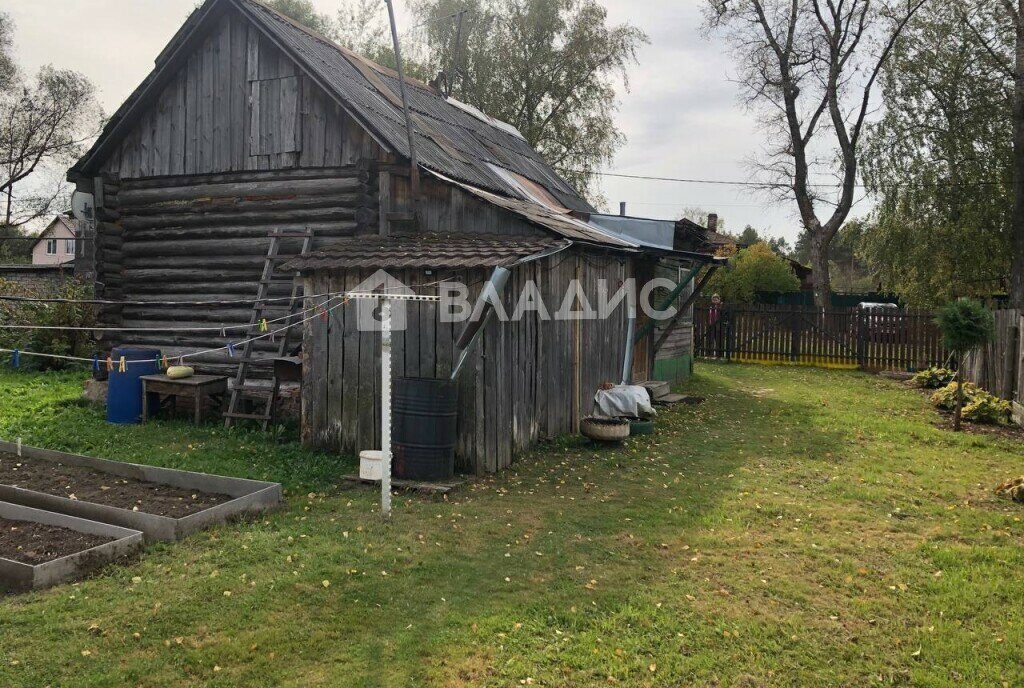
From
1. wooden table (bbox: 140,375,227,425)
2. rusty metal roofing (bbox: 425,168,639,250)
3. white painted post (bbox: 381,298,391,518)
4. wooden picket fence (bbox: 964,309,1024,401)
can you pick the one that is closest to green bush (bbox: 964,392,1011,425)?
wooden picket fence (bbox: 964,309,1024,401)

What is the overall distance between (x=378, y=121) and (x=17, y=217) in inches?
1555

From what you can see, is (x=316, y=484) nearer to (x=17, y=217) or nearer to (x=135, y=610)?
(x=135, y=610)

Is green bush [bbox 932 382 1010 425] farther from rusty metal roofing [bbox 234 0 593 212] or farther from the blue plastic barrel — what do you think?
the blue plastic barrel

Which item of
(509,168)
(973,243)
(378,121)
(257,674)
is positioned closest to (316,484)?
(257,674)

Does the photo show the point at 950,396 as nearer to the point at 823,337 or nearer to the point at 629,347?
the point at 629,347

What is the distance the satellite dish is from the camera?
12.5m

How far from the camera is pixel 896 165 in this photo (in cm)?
2545

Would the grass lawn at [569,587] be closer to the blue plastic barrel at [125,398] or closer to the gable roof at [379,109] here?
the blue plastic barrel at [125,398]

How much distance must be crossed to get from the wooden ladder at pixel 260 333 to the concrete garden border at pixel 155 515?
2328 mm

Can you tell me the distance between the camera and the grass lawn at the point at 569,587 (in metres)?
4.32

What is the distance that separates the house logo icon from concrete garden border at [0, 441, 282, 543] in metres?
2.31

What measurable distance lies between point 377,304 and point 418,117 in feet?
19.6

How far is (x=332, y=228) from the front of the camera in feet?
35.7

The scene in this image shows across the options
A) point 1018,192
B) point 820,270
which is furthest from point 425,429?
point 820,270
